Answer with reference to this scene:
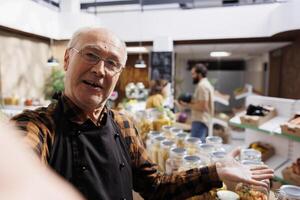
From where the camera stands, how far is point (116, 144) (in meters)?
1.01

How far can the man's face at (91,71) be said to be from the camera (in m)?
0.94

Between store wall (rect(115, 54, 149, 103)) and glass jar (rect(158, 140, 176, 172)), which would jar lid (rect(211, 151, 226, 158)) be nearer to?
glass jar (rect(158, 140, 176, 172))

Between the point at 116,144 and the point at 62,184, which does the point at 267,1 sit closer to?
the point at 116,144

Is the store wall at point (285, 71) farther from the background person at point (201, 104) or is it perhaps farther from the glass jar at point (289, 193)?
the glass jar at point (289, 193)

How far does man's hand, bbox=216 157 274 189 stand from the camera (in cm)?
99

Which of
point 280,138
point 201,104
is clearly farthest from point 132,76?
point 280,138

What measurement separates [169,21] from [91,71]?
6023mm

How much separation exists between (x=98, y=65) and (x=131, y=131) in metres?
0.34

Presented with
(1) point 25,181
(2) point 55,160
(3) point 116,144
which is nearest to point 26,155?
(1) point 25,181

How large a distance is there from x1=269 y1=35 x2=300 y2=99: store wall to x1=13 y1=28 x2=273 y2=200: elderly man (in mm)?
5032

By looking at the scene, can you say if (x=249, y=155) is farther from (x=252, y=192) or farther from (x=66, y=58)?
(x=66, y=58)

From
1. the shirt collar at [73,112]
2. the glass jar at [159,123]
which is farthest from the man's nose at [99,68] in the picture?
the glass jar at [159,123]

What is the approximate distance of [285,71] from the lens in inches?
268

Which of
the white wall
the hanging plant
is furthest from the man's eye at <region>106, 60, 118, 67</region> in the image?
the hanging plant
